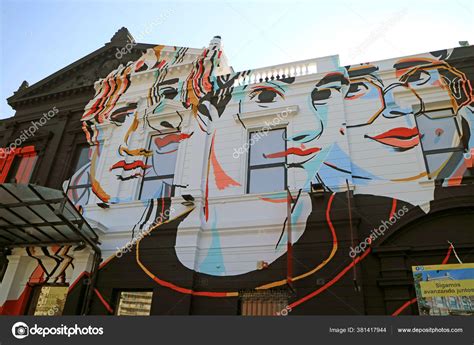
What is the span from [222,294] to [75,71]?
1060cm

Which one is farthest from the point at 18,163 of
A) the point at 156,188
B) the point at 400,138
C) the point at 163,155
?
the point at 400,138

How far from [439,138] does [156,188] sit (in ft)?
24.8

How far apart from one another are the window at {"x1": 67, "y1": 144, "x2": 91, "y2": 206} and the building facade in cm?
7

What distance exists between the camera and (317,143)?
9.52 meters

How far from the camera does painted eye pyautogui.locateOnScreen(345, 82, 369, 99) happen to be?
32.6 ft

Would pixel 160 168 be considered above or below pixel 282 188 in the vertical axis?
above

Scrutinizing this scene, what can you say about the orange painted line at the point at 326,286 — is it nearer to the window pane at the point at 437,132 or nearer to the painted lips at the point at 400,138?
the painted lips at the point at 400,138

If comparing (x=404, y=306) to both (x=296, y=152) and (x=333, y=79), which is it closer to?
(x=296, y=152)

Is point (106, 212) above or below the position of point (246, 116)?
below

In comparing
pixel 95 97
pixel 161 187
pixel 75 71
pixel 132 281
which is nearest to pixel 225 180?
A: pixel 161 187

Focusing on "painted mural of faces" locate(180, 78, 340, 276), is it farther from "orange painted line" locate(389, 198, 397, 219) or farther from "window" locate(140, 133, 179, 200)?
"orange painted line" locate(389, 198, 397, 219)

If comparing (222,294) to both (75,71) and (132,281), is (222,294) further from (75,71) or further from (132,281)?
(75,71)
